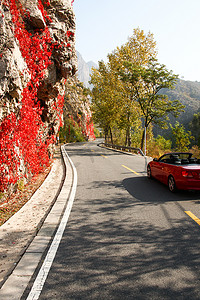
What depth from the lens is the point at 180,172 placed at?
21.0ft

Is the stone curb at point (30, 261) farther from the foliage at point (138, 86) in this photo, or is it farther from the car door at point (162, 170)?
the foliage at point (138, 86)

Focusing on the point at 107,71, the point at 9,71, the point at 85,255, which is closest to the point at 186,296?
the point at 85,255

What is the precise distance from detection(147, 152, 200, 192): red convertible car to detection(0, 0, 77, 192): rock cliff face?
512 cm

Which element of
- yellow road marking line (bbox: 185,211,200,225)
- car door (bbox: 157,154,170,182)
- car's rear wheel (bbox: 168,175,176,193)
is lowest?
yellow road marking line (bbox: 185,211,200,225)

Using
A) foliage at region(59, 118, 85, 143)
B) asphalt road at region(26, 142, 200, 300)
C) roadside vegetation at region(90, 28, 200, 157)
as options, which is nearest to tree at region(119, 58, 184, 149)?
roadside vegetation at region(90, 28, 200, 157)

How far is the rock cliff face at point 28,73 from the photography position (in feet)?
20.1

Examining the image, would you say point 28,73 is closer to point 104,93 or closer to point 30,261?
point 30,261

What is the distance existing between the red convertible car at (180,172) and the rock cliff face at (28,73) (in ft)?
16.8

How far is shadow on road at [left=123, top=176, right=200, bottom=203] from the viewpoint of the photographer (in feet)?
20.4

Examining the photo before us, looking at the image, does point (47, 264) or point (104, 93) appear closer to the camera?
point (47, 264)

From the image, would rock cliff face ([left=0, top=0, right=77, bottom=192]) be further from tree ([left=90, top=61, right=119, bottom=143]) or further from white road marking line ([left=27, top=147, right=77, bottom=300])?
tree ([left=90, top=61, right=119, bottom=143])

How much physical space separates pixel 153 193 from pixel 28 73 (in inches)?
254

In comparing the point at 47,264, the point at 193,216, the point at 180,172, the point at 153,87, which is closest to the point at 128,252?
the point at 47,264

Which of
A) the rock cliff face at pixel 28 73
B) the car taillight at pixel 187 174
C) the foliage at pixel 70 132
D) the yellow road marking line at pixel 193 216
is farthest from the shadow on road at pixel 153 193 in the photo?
the foliage at pixel 70 132
